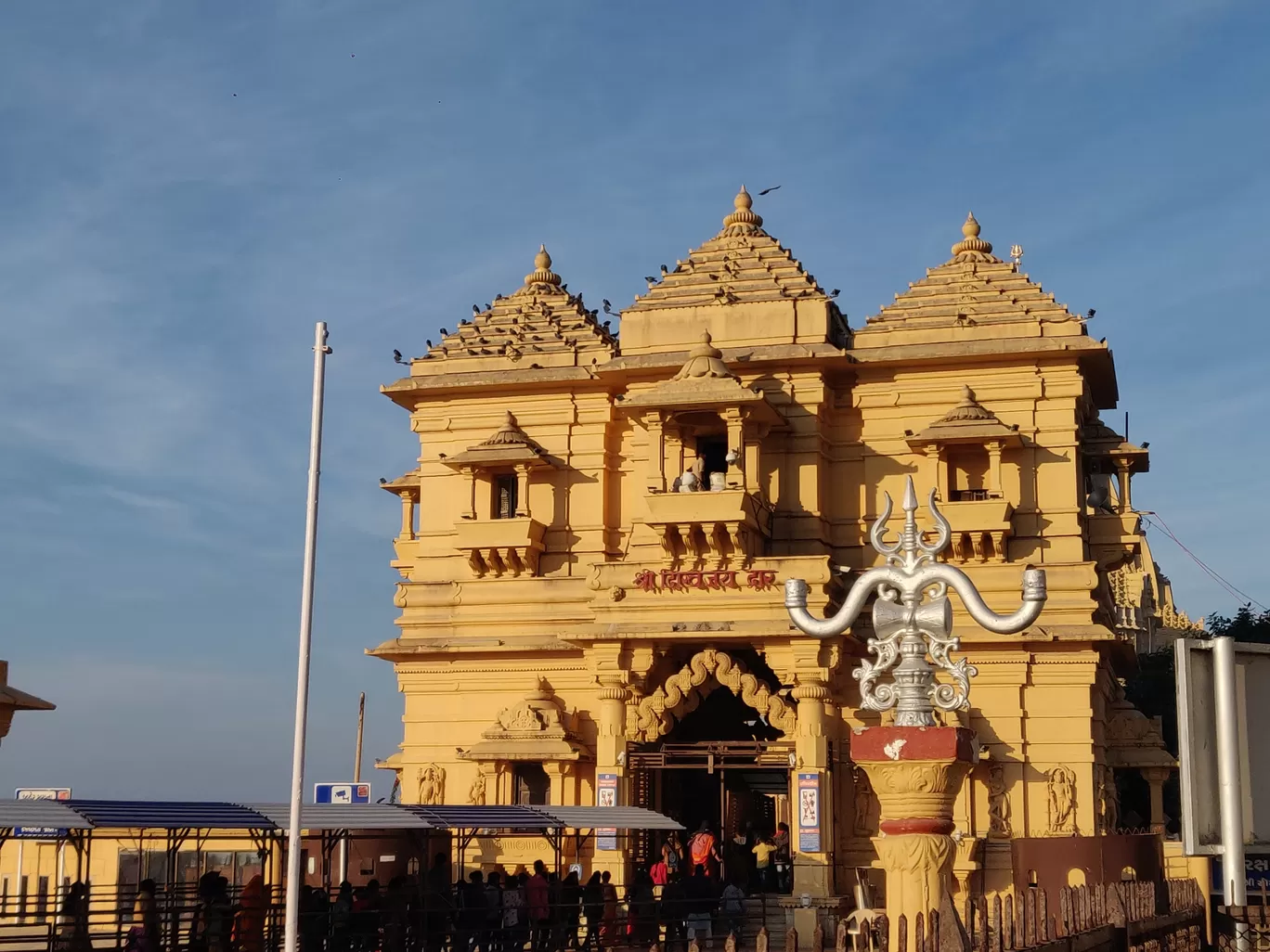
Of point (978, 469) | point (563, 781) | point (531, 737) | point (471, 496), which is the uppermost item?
point (978, 469)

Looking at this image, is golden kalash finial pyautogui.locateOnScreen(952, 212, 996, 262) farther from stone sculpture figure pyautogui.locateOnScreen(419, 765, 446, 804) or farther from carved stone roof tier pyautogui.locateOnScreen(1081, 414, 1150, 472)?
stone sculpture figure pyautogui.locateOnScreen(419, 765, 446, 804)

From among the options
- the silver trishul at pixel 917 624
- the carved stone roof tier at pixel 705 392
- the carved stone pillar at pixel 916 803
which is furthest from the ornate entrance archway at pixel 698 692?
the carved stone pillar at pixel 916 803

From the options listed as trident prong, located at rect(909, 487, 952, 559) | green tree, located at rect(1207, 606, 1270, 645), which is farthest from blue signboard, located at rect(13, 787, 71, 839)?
green tree, located at rect(1207, 606, 1270, 645)

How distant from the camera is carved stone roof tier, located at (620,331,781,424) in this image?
28.4 meters

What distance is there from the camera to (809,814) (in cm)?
2625

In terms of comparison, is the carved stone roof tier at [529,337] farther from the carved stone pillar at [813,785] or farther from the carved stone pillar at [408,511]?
the carved stone pillar at [813,785]

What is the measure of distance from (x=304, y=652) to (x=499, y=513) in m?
17.0

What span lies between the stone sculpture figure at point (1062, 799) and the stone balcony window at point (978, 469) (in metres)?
3.97

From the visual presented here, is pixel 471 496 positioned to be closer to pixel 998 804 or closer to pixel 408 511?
pixel 408 511

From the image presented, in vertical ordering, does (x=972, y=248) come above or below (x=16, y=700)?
above

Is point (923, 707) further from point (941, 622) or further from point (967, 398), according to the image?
point (967, 398)

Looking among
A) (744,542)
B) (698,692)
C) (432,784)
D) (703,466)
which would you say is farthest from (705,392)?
(432,784)

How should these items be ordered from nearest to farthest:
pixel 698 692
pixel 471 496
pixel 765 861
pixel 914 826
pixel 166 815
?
pixel 914 826, pixel 166 815, pixel 765 861, pixel 698 692, pixel 471 496

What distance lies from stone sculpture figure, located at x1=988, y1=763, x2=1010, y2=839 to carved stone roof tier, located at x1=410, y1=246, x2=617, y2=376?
11.0m
